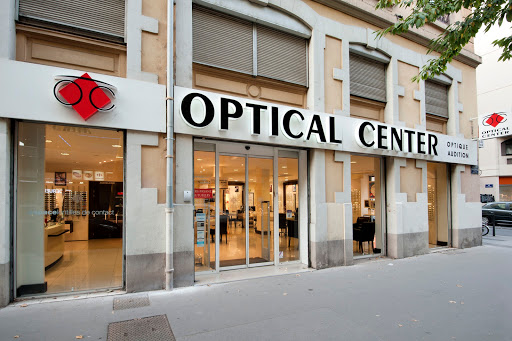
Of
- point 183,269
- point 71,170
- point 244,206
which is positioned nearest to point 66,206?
point 71,170

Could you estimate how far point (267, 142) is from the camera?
22.9 ft

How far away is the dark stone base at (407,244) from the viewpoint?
895 centimetres

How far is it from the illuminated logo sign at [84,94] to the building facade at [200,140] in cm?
2

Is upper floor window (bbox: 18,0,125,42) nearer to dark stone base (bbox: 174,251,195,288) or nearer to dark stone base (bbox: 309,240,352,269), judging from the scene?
dark stone base (bbox: 174,251,195,288)

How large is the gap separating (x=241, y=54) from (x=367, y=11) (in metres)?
4.25

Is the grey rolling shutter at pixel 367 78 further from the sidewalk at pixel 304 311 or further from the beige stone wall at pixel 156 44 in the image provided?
the beige stone wall at pixel 156 44

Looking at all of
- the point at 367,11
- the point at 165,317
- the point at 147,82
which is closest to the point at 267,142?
the point at 147,82

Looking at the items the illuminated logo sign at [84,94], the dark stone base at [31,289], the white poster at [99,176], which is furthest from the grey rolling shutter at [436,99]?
the dark stone base at [31,289]

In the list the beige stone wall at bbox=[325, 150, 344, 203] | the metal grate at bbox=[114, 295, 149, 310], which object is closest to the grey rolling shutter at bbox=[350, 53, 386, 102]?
the beige stone wall at bbox=[325, 150, 344, 203]

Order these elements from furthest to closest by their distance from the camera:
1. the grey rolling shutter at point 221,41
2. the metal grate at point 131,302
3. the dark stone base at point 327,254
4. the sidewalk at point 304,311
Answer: the dark stone base at point 327,254, the grey rolling shutter at point 221,41, the metal grate at point 131,302, the sidewalk at point 304,311

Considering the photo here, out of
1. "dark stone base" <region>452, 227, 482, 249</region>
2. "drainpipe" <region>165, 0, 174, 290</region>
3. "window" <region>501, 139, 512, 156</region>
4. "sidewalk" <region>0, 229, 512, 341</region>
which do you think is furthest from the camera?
"window" <region>501, 139, 512, 156</region>

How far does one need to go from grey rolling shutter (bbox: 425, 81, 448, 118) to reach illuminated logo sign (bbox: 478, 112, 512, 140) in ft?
5.05

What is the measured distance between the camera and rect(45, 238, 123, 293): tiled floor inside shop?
5.56 metres

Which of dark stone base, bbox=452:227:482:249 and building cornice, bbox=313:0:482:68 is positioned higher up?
building cornice, bbox=313:0:482:68
